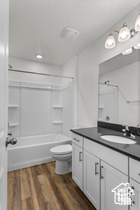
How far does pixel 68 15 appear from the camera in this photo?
5.22ft

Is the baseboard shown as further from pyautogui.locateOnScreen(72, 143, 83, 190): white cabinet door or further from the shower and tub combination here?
pyautogui.locateOnScreen(72, 143, 83, 190): white cabinet door

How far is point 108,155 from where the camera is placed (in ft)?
3.47

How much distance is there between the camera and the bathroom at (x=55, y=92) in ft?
4.52

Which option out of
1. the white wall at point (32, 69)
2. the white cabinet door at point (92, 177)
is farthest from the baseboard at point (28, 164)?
the white wall at point (32, 69)

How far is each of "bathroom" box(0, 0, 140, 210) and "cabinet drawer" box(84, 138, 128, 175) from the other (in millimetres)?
14

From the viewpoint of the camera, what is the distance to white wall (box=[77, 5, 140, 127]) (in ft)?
5.93

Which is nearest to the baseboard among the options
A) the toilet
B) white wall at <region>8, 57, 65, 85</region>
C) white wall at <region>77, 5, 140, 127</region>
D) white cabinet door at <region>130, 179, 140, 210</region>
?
the toilet

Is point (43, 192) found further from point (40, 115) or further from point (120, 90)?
point (40, 115)

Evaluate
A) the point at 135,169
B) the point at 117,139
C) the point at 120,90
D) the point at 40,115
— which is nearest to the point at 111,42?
the point at 120,90

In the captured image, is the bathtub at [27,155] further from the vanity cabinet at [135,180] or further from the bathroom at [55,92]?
the vanity cabinet at [135,180]

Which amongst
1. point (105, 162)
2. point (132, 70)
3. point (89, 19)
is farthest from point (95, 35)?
point (105, 162)

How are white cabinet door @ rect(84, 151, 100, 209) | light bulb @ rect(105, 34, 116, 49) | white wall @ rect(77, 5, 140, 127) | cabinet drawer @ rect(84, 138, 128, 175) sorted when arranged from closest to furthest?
cabinet drawer @ rect(84, 138, 128, 175), white cabinet door @ rect(84, 151, 100, 209), light bulb @ rect(105, 34, 116, 49), white wall @ rect(77, 5, 140, 127)

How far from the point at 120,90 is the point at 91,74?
82 centimetres

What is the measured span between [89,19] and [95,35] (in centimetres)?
39
